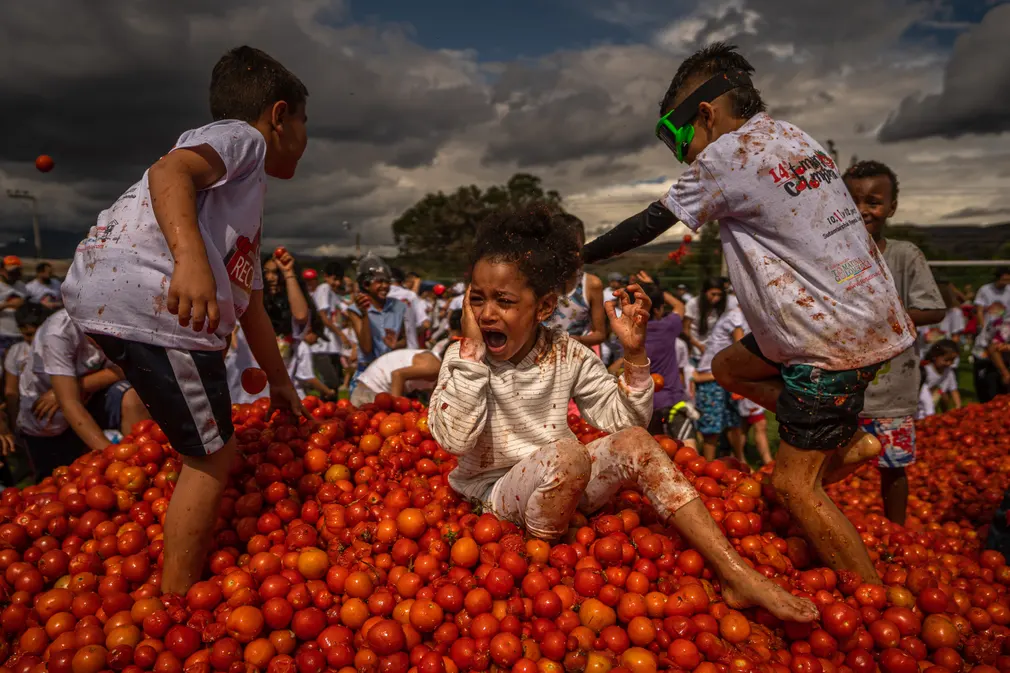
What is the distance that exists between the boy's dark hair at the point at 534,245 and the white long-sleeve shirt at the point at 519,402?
360 mm

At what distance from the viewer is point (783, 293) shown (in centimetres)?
264

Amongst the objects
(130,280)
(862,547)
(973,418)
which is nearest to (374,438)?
(130,280)

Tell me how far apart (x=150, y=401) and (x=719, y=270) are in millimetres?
19746

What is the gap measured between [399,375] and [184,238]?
12.4 feet

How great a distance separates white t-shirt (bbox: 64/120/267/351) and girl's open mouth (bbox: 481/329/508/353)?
1184 millimetres

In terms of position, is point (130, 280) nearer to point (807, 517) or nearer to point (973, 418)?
point (807, 517)

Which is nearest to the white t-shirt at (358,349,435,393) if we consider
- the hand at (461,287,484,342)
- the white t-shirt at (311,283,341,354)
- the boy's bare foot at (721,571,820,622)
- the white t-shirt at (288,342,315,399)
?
the white t-shirt at (288,342,315,399)

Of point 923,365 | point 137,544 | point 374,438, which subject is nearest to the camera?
point 137,544

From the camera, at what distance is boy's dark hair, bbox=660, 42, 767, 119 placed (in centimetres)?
296

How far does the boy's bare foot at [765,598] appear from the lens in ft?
7.85

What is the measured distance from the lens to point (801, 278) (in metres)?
2.63

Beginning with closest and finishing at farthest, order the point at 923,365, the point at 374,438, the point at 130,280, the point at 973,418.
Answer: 1. the point at 130,280
2. the point at 374,438
3. the point at 973,418
4. the point at 923,365

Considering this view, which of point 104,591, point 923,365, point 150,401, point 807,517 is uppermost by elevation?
point 150,401

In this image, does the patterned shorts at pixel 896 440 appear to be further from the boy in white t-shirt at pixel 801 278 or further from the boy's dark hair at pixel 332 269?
the boy's dark hair at pixel 332 269
